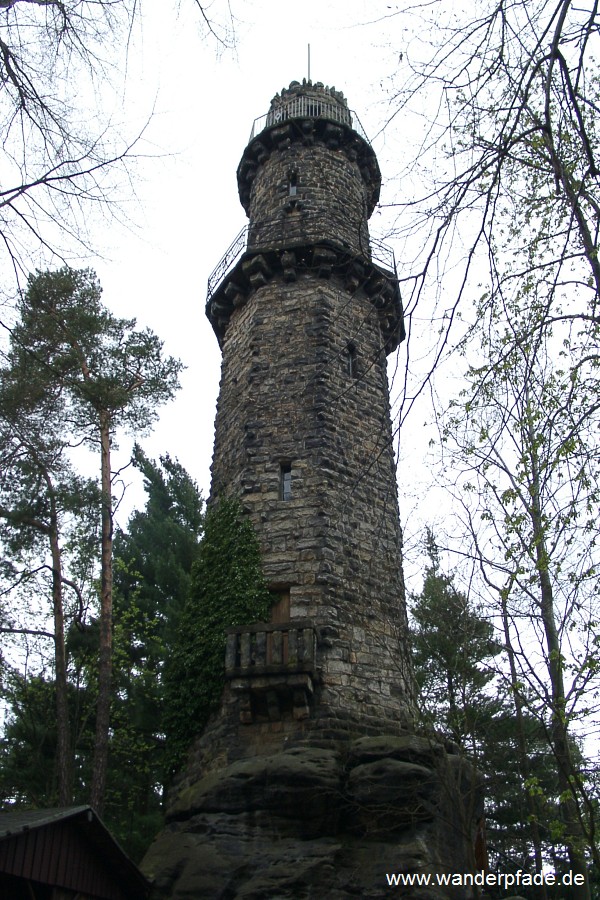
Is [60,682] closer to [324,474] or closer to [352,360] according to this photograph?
[324,474]

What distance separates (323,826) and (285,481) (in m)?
4.81

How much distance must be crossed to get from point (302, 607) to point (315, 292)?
5.63 meters

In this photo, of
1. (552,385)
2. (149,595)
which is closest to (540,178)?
(552,385)

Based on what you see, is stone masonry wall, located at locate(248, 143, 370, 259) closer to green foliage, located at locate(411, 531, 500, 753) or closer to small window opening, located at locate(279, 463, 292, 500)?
small window opening, located at locate(279, 463, 292, 500)

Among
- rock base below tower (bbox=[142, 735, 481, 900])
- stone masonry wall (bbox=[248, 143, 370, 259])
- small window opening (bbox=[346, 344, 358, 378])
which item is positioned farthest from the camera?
stone masonry wall (bbox=[248, 143, 370, 259])

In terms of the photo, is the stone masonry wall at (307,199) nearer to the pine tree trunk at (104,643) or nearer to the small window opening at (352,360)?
the small window opening at (352,360)

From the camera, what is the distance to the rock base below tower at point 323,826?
8398 millimetres

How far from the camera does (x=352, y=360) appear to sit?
43.7 feet

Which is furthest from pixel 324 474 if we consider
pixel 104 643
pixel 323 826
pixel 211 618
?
pixel 104 643

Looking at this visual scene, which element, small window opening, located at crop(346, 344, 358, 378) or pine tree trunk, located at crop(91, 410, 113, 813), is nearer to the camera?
pine tree trunk, located at crop(91, 410, 113, 813)

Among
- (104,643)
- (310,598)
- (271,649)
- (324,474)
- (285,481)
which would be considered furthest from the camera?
(104,643)

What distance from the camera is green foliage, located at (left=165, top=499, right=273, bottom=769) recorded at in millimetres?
10656

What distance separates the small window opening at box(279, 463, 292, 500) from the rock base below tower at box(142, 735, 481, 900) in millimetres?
3629

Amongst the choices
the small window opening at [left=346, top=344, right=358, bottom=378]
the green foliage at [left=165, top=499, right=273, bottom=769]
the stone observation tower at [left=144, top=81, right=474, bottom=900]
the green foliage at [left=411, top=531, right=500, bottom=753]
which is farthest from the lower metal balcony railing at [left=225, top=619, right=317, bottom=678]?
the small window opening at [left=346, top=344, right=358, bottom=378]
